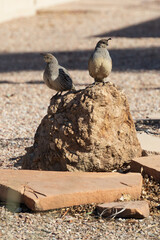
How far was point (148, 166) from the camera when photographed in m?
4.79

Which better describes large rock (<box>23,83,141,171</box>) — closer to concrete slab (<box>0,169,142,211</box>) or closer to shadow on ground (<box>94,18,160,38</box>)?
concrete slab (<box>0,169,142,211</box>)

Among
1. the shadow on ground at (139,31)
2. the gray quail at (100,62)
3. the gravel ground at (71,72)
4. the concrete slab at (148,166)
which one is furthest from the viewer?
the shadow on ground at (139,31)

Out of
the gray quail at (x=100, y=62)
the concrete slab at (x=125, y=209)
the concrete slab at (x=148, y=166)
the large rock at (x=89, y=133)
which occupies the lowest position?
the concrete slab at (x=125, y=209)

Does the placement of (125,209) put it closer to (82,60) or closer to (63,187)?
(63,187)

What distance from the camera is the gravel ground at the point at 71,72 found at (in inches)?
159

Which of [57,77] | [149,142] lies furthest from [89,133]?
[149,142]

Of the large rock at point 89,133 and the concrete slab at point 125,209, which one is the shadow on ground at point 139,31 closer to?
the large rock at point 89,133

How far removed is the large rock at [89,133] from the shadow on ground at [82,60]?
657 centimetres

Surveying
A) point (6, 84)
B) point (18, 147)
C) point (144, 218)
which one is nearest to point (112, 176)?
point (144, 218)

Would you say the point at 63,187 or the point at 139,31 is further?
the point at 139,31

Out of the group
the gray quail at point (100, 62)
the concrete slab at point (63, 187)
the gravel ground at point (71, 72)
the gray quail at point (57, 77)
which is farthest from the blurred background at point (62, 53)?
the concrete slab at point (63, 187)

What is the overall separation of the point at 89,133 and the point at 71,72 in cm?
649

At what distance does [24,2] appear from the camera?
20016mm

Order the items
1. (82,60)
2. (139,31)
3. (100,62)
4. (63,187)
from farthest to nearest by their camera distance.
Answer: (139,31) < (82,60) < (100,62) < (63,187)
